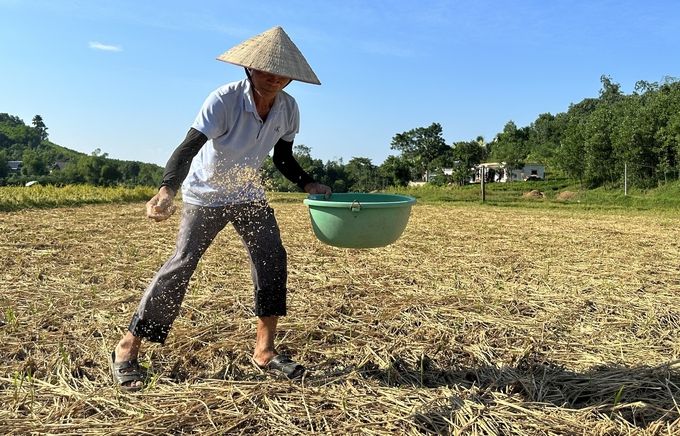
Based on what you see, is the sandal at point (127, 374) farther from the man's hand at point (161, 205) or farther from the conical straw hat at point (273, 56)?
the conical straw hat at point (273, 56)

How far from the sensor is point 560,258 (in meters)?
5.19

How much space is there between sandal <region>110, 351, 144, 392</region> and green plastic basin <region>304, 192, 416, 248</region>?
0.87 meters

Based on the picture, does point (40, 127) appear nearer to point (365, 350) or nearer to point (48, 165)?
point (48, 165)

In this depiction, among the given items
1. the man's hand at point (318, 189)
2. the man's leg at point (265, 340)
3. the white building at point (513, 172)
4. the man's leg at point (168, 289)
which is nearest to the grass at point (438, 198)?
the man's hand at point (318, 189)

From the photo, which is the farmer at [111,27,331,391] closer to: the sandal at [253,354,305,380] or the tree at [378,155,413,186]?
the sandal at [253,354,305,380]

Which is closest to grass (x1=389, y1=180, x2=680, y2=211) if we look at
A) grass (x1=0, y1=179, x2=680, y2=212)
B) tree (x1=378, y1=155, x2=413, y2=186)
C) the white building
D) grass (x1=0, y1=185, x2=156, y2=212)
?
grass (x1=0, y1=179, x2=680, y2=212)

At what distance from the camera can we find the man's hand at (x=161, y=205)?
1.73 m

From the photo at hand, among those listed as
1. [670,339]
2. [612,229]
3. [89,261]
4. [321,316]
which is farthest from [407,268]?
[612,229]

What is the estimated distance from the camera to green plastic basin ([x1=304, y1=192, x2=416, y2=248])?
198 centimetres

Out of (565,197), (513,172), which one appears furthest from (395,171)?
(565,197)

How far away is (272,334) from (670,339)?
2032 millimetres

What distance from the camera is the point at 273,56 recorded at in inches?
71.7

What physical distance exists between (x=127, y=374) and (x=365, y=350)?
3.29ft

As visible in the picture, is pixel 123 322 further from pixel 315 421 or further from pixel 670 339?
pixel 670 339
